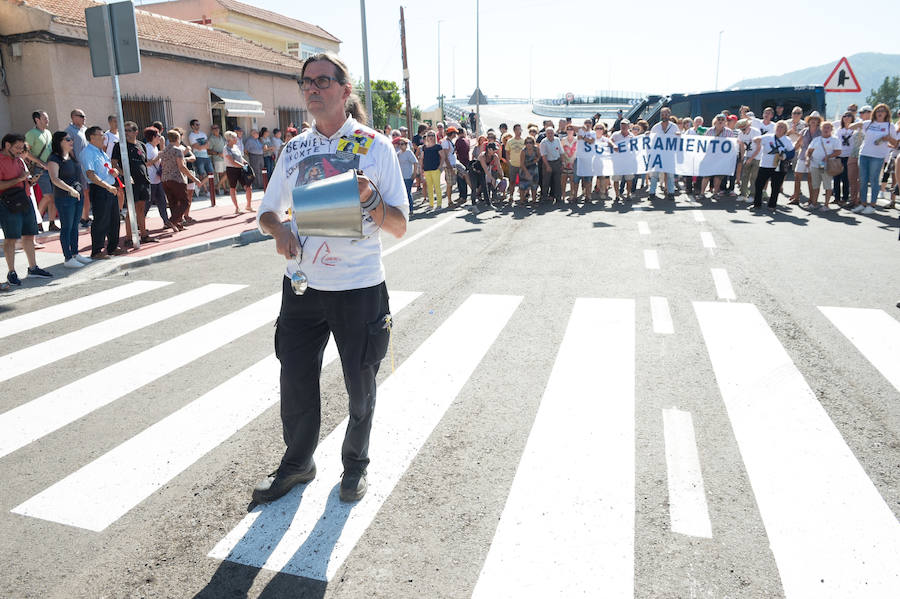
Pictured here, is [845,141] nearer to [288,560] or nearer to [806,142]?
[806,142]

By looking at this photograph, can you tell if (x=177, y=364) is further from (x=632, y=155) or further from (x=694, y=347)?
(x=632, y=155)

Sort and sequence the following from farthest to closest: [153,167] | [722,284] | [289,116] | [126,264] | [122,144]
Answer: [289,116] → [153,167] → [122,144] → [126,264] → [722,284]

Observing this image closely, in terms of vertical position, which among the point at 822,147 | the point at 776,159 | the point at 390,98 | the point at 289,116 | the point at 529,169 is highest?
the point at 390,98

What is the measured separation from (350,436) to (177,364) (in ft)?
8.61

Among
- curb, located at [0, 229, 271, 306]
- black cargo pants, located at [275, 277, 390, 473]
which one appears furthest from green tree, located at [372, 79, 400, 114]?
black cargo pants, located at [275, 277, 390, 473]

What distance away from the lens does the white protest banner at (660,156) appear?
14.9 meters

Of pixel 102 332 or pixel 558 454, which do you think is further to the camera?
pixel 102 332

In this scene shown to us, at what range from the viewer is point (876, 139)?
1203 cm

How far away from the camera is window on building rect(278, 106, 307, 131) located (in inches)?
941

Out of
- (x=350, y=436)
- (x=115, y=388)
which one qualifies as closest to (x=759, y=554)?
(x=350, y=436)

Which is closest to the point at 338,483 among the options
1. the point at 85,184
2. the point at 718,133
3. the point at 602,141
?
the point at 85,184

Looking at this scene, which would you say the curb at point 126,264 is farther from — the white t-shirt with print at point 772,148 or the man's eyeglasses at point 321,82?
the white t-shirt with print at point 772,148

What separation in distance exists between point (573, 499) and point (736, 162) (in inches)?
551

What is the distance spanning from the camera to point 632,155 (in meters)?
15.1
